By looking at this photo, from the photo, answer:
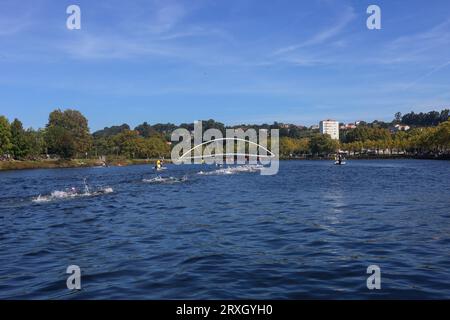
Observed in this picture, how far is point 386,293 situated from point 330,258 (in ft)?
12.5

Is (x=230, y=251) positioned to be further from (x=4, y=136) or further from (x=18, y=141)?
(x=18, y=141)

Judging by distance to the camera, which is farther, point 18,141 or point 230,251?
point 18,141

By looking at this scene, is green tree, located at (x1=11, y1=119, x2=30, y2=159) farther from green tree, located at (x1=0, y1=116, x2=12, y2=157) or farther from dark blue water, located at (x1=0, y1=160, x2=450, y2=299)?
dark blue water, located at (x1=0, y1=160, x2=450, y2=299)

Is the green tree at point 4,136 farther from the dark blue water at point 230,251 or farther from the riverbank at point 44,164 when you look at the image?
the dark blue water at point 230,251

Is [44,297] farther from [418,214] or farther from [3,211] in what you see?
[3,211]

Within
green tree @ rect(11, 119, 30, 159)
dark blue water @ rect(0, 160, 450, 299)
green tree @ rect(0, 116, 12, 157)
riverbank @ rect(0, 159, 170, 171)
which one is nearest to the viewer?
dark blue water @ rect(0, 160, 450, 299)

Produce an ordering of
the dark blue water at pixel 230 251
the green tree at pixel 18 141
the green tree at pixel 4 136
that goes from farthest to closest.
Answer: the green tree at pixel 18 141 → the green tree at pixel 4 136 → the dark blue water at pixel 230 251

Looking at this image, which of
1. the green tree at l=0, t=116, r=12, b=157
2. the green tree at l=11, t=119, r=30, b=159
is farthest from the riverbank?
the green tree at l=0, t=116, r=12, b=157

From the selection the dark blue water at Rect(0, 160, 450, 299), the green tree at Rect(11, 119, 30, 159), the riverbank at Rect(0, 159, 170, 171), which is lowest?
the dark blue water at Rect(0, 160, 450, 299)

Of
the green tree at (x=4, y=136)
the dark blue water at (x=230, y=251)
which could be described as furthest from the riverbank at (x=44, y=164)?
the dark blue water at (x=230, y=251)

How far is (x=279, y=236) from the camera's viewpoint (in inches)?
775

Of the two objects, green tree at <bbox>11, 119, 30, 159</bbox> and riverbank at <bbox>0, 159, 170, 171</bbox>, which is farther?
green tree at <bbox>11, 119, 30, 159</bbox>

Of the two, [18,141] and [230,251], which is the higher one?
[18,141]

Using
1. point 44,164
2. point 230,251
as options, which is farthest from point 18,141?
point 230,251
